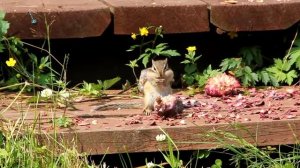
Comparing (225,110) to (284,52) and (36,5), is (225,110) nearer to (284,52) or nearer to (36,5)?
(284,52)

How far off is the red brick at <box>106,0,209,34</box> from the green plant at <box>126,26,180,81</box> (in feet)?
0.16

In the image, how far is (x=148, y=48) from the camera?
541 cm

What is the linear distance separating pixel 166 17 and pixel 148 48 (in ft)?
0.79

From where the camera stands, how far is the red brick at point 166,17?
5246mm

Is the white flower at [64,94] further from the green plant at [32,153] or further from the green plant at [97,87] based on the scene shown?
the green plant at [32,153]

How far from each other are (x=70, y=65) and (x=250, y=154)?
1.64m

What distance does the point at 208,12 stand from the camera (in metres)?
5.32

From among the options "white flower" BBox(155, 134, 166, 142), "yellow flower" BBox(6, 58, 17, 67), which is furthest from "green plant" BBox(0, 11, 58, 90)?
"white flower" BBox(155, 134, 166, 142)

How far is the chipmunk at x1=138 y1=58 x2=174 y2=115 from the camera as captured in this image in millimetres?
4805

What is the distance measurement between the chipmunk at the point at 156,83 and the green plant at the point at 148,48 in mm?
364

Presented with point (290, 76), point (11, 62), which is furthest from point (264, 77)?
point (11, 62)

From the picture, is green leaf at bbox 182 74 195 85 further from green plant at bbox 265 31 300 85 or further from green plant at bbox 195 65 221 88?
green plant at bbox 265 31 300 85

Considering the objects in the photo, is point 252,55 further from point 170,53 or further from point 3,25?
point 3,25

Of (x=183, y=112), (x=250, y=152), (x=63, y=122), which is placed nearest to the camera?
(x=250, y=152)
